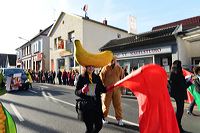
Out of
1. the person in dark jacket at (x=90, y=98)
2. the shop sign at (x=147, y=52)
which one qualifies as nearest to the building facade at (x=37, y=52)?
the shop sign at (x=147, y=52)

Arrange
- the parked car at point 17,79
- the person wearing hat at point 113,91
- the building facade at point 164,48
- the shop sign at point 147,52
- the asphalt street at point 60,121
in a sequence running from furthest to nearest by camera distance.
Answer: the shop sign at point 147,52 → the building facade at point 164,48 → the parked car at point 17,79 → the person wearing hat at point 113,91 → the asphalt street at point 60,121

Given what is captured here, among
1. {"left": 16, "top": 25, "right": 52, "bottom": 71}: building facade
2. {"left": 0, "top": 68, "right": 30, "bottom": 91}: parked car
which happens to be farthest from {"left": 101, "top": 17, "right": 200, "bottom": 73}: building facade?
{"left": 16, "top": 25, "right": 52, "bottom": 71}: building facade

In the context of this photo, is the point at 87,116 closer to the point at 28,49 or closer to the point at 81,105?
the point at 81,105

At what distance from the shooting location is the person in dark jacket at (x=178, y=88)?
21.5 ft

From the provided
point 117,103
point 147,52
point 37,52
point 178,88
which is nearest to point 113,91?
point 117,103

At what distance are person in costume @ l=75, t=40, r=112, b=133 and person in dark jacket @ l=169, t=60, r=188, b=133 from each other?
8.01 ft

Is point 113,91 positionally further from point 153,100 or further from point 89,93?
point 153,100

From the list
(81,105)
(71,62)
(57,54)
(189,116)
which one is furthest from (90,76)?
(57,54)

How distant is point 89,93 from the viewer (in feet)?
16.1

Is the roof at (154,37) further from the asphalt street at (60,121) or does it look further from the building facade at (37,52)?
the building facade at (37,52)

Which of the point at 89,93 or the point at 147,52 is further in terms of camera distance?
the point at 147,52

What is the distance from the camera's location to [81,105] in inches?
192

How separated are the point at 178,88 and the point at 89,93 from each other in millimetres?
2765

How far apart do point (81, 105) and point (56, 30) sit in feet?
106
